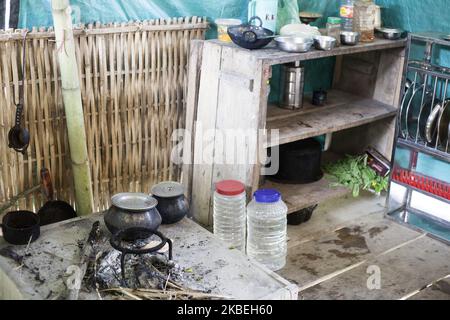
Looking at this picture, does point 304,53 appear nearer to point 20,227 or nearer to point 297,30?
point 297,30

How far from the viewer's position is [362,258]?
3373 mm

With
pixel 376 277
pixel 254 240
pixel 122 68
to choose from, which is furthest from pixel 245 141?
pixel 376 277

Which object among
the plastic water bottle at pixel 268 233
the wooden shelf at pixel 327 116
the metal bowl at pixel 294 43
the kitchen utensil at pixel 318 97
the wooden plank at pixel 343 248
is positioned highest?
the metal bowl at pixel 294 43

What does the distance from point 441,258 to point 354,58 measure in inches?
57.6

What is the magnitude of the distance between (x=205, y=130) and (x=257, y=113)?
1.37 feet

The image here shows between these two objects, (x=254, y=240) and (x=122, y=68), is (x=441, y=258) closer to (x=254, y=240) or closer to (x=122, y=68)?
(x=254, y=240)

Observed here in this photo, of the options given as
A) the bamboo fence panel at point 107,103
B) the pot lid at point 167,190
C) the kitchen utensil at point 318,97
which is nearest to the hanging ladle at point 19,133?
the bamboo fence panel at point 107,103

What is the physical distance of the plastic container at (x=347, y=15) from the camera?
11.7 ft

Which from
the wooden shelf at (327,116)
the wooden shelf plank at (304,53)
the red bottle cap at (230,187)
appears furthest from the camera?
the wooden shelf at (327,116)

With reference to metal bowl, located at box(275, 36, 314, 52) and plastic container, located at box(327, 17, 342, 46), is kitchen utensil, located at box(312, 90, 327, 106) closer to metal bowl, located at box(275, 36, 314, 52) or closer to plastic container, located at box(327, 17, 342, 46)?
plastic container, located at box(327, 17, 342, 46)

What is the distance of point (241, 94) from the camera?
3.12 metres

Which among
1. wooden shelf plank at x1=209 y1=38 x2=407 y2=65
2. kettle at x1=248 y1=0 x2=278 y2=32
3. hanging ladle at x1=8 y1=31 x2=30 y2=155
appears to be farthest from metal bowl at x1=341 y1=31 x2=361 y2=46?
hanging ladle at x1=8 y1=31 x2=30 y2=155

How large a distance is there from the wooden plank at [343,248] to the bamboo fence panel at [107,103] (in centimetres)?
91

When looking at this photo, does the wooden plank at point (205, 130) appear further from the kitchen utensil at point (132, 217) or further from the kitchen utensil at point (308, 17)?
the kitchen utensil at point (308, 17)
